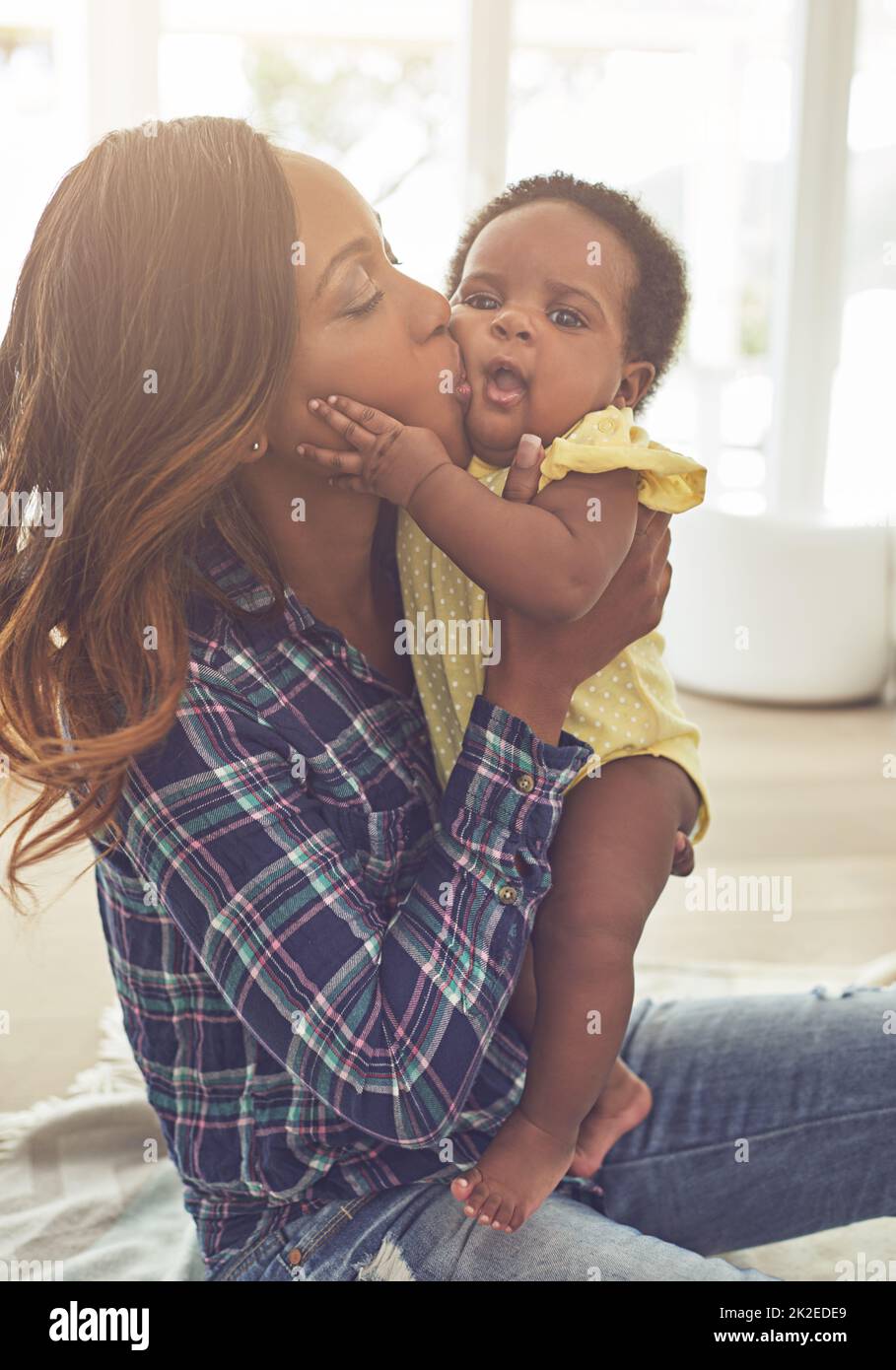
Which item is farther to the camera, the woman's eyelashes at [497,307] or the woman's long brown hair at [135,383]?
the woman's eyelashes at [497,307]

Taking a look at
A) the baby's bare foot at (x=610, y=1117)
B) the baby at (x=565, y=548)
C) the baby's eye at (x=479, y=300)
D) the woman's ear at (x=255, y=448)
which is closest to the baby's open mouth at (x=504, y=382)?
the baby at (x=565, y=548)

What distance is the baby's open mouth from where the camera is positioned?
119cm

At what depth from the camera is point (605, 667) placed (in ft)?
4.05

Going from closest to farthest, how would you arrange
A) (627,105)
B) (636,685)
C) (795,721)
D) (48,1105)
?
(636,685), (48,1105), (795,721), (627,105)

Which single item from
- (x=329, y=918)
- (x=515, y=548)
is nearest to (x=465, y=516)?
(x=515, y=548)

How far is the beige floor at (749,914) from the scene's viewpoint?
2.13 metres

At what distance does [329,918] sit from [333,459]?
356 millimetres

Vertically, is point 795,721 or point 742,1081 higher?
point 742,1081

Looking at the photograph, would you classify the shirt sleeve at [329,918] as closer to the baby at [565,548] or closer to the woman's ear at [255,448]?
the baby at [565,548]

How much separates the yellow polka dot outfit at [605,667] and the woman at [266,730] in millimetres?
60

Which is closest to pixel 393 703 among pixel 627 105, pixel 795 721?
pixel 795 721

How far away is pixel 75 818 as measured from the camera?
3.18 feet
